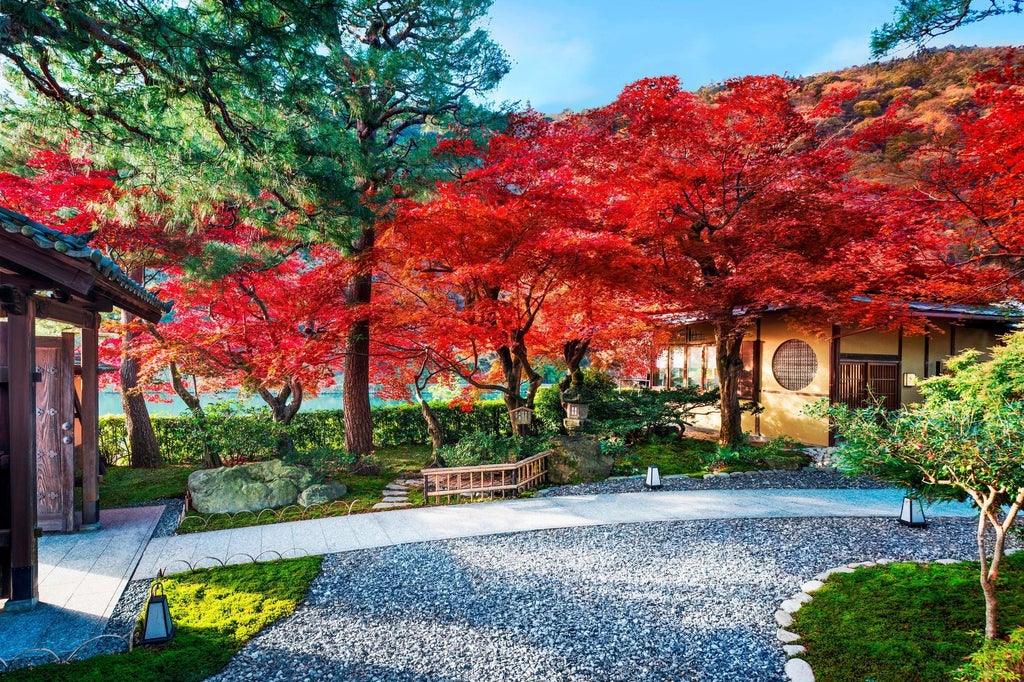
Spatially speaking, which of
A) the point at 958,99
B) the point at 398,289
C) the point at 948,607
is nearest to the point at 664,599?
the point at 948,607

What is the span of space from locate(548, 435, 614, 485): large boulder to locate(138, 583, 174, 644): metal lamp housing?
6.15m

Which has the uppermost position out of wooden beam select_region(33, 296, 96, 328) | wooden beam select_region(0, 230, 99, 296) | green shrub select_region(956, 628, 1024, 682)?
wooden beam select_region(0, 230, 99, 296)

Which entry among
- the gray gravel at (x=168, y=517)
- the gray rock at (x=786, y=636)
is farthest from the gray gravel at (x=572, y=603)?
the gray gravel at (x=168, y=517)

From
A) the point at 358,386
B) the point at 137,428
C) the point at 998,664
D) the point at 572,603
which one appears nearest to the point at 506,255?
the point at 358,386

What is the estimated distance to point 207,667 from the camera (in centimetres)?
351

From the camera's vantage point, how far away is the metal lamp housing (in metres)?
3.77

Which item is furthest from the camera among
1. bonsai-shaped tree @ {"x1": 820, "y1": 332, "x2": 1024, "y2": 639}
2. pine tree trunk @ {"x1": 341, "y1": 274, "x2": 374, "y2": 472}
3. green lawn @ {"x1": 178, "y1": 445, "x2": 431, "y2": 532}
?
pine tree trunk @ {"x1": 341, "y1": 274, "x2": 374, "y2": 472}

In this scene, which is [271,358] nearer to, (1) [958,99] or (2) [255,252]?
(2) [255,252]

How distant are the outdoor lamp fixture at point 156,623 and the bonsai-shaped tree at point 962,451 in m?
4.80

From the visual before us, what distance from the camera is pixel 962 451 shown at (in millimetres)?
3227

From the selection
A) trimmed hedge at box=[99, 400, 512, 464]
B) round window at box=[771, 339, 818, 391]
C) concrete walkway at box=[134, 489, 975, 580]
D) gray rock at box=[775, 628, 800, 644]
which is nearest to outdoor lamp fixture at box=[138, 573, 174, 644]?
concrete walkway at box=[134, 489, 975, 580]

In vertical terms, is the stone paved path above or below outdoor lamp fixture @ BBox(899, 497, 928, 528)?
below

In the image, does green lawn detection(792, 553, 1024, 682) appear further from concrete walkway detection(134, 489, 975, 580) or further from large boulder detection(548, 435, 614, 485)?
large boulder detection(548, 435, 614, 485)

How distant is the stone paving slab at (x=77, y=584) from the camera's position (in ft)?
13.2
